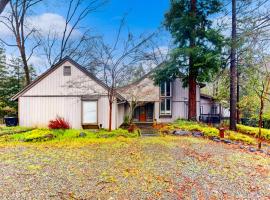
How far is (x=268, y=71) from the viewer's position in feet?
34.7

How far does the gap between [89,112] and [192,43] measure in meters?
10.6

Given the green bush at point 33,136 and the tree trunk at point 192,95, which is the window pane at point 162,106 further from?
the green bush at point 33,136

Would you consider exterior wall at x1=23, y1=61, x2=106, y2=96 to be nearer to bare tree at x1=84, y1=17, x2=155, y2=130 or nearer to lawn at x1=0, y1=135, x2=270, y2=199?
bare tree at x1=84, y1=17, x2=155, y2=130

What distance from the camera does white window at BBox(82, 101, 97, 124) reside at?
15.1 m

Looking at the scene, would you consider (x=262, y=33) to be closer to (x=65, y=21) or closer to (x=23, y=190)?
(x=23, y=190)

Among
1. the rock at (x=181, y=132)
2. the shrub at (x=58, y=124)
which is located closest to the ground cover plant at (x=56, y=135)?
the shrub at (x=58, y=124)

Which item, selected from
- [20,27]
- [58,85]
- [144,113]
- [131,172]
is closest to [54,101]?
[58,85]

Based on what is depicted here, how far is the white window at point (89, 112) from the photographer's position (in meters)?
15.1

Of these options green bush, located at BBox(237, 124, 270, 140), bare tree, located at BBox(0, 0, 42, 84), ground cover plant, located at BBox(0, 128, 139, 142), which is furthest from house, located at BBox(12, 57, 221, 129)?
green bush, located at BBox(237, 124, 270, 140)

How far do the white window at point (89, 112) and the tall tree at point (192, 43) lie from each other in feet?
22.8

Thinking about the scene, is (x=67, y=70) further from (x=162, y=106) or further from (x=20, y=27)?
(x=162, y=106)

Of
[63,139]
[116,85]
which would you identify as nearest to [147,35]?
[116,85]

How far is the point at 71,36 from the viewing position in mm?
24375

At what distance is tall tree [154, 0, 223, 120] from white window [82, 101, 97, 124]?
22.8 ft
